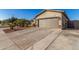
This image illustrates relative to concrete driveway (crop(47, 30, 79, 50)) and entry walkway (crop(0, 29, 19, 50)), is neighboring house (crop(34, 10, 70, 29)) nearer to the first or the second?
concrete driveway (crop(47, 30, 79, 50))

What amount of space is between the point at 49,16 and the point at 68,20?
0.35 m

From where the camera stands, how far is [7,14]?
Result: 96.8 inches

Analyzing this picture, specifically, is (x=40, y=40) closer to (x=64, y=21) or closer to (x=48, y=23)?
(x=48, y=23)

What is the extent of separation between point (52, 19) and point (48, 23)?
122 millimetres

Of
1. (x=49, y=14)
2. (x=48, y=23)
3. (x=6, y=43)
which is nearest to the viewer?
(x=6, y=43)

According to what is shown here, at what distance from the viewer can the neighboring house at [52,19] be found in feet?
8.21

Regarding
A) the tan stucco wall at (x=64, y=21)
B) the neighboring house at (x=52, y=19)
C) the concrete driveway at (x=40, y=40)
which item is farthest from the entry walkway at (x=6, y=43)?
the tan stucco wall at (x=64, y=21)

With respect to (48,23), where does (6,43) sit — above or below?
below

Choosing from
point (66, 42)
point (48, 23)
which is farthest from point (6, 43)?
point (66, 42)

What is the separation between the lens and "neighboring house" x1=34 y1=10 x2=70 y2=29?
250 cm

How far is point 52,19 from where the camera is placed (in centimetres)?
259
